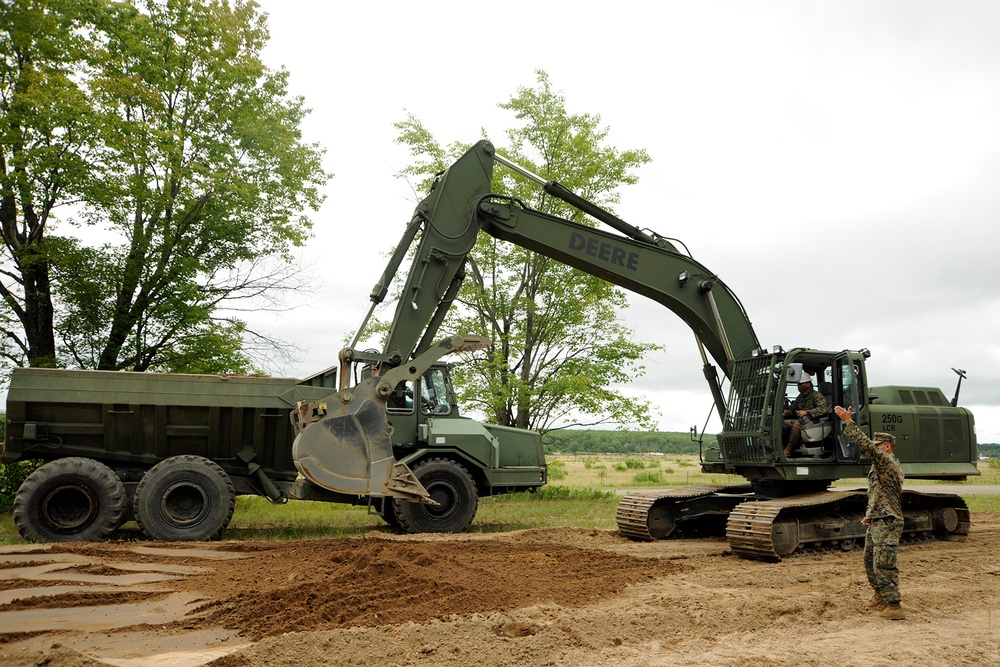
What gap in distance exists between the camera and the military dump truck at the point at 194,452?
11.4 m

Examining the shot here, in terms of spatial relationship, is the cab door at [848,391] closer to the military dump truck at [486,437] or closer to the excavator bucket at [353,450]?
the military dump truck at [486,437]

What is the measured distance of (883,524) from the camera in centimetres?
748

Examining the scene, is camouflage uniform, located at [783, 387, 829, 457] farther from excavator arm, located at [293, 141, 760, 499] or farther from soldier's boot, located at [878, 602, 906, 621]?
soldier's boot, located at [878, 602, 906, 621]

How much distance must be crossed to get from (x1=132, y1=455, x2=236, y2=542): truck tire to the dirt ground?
80 centimetres

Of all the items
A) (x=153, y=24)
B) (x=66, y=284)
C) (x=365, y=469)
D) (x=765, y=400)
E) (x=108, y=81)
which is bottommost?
(x=365, y=469)

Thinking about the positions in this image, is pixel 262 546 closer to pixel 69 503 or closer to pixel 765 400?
pixel 69 503

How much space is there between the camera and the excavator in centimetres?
1047

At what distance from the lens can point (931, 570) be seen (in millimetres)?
9633

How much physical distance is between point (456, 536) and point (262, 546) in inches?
109

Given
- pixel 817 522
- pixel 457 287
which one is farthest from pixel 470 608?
pixel 817 522

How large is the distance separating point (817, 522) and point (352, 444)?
6.38m

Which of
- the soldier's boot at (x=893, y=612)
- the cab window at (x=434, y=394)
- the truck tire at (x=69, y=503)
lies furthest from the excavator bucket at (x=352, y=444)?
the soldier's boot at (x=893, y=612)

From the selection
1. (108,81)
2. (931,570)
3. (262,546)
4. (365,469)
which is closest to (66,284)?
(108,81)

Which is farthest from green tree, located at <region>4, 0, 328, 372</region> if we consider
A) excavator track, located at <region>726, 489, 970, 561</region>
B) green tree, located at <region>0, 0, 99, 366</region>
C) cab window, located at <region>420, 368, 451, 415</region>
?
→ excavator track, located at <region>726, 489, 970, 561</region>
